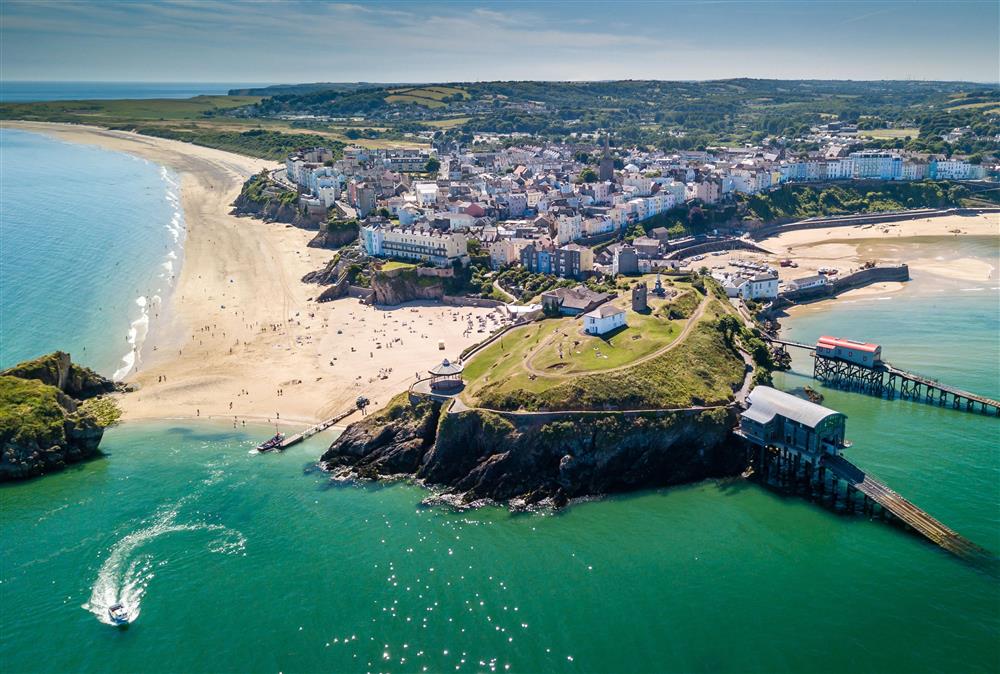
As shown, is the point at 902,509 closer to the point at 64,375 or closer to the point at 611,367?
the point at 611,367

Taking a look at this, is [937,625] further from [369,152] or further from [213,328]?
[369,152]

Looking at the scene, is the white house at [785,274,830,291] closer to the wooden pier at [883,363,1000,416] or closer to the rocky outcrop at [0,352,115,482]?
the wooden pier at [883,363,1000,416]

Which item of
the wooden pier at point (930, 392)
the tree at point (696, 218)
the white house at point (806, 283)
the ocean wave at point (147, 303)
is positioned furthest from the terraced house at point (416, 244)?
the wooden pier at point (930, 392)

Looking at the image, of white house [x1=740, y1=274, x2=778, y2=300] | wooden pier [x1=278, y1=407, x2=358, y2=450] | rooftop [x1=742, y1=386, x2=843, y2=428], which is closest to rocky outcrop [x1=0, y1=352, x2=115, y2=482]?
wooden pier [x1=278, y1=407, x2=358, y2=450]

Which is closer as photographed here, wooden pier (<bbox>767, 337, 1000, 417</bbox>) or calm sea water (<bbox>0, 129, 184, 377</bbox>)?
wooden pier (<bbox>767, 337, 1000, 417</bbox>)

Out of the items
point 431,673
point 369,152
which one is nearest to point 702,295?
point 431,673

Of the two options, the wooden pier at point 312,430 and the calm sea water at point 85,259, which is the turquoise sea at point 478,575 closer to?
the wooden pier at point 312,430
